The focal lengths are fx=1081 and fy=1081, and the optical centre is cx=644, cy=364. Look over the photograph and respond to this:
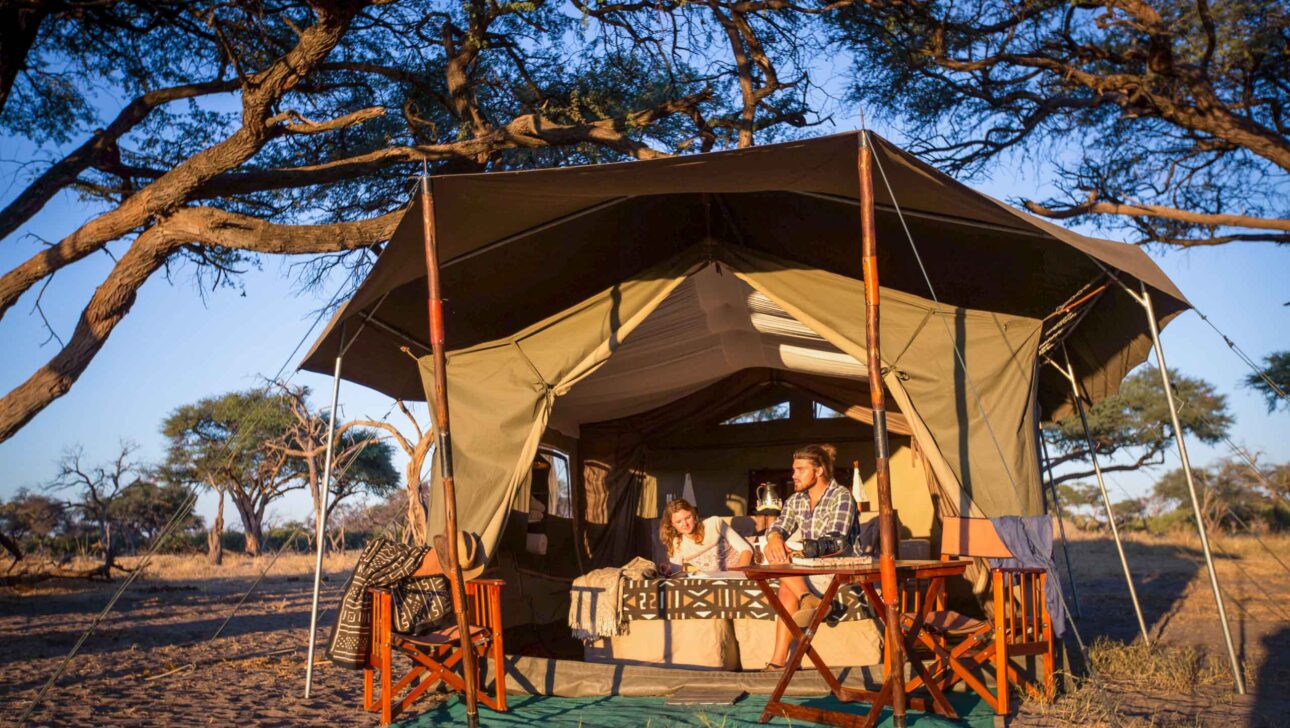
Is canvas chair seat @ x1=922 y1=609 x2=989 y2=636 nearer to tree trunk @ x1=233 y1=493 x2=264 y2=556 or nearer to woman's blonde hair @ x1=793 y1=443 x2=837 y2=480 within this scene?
woman's blonde hair @ x1=793 y1=443 x2=837 y2=480

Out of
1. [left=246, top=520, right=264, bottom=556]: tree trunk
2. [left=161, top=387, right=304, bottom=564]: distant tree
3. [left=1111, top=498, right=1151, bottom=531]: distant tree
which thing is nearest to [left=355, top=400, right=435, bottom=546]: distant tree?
[left=161, top=387, right=304, bottom=564]: distant tree

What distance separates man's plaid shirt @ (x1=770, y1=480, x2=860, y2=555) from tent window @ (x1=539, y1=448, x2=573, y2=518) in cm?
232

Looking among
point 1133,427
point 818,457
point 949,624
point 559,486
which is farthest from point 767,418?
point 1133,427

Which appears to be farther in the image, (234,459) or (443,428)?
(234,459)

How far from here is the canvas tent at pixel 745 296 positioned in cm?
448

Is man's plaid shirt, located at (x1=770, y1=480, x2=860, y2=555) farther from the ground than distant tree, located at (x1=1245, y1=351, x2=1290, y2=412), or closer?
closer

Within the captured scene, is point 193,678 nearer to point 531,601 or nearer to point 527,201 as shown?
point 531,601

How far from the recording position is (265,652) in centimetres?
674

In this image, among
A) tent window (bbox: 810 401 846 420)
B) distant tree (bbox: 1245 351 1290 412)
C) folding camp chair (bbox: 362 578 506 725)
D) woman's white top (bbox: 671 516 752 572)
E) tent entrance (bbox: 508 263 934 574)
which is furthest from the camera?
distant tree (bbox: 1245 351 1290 412)

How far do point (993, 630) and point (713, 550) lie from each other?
193 centimetres

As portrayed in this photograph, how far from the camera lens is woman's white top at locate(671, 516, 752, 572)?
5805mm

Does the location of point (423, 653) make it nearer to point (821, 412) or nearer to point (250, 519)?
point (821, 412)

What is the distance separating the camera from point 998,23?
24.6ft

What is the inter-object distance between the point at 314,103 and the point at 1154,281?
539 cm
